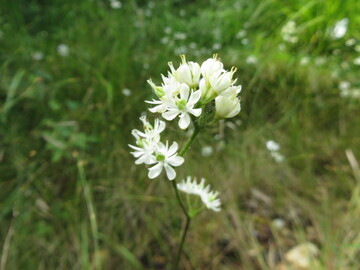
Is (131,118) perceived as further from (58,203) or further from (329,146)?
(329,146)

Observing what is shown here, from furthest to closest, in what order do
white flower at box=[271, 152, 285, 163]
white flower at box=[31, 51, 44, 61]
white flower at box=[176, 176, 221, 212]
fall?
1. white flower at box=[31, 51, 44, 61]
2. white flower at box=[271, 152, 285, 163]
3. white flower at box=[176, 176, 221, 212]

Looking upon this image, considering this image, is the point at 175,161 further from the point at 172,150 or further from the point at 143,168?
the point at 143,168

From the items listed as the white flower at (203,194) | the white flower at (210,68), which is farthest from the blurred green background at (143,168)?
the white flower at (210,68)

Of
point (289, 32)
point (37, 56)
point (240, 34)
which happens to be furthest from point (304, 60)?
point (37, 56)

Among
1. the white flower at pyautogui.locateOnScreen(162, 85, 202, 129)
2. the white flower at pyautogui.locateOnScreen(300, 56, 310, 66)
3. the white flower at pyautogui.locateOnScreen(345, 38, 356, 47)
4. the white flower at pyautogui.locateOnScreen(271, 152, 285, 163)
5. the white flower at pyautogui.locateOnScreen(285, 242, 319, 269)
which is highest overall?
the white flower at pyautogui.locateOnScreen(162, 85, 202, 129)

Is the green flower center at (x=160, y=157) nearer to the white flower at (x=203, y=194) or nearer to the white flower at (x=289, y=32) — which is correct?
the white flower at (x=203, y=194)

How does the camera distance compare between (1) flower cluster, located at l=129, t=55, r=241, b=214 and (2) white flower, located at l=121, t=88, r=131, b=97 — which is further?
(2) white flower, located at l=121, t=88, r=131, b=97

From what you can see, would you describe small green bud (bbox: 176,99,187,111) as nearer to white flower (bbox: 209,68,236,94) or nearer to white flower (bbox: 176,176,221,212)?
white flower (bbox: 209,68,236,94)

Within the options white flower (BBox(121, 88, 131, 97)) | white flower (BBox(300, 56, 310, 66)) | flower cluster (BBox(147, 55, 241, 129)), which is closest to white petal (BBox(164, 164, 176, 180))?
flower cluster (BBox(147, 55, 241, 129))
